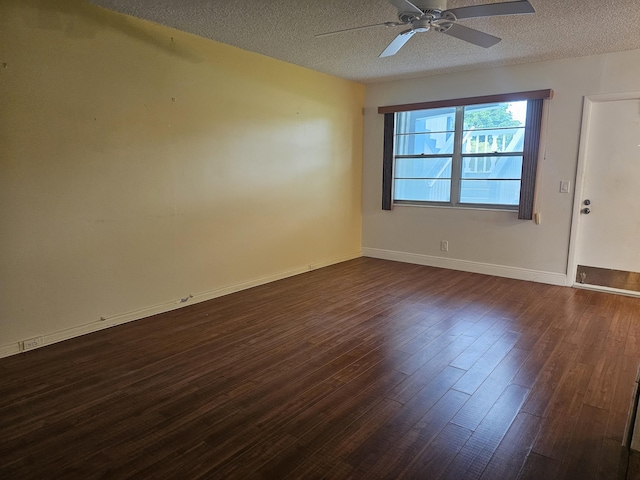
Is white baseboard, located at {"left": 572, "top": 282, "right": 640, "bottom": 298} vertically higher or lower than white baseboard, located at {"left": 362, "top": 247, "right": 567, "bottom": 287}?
lower

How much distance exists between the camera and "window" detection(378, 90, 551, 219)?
4750mm

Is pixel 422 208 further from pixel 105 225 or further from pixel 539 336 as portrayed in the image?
pixel 105 225

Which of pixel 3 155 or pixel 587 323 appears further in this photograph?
pixel 587 323

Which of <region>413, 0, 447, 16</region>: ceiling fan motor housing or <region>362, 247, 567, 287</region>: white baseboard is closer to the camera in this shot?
<region>413, 0, 447, 16</region>: ceiling fan motor housing

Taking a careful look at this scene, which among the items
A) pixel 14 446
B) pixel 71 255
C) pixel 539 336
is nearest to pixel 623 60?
pixel 539 336

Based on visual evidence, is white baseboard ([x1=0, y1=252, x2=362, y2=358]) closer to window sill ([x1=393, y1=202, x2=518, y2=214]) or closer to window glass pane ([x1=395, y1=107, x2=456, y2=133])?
window sill ([x1=393, y1=202, x2=518, y2=214])

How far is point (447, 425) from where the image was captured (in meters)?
2.09

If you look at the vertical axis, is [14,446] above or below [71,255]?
below

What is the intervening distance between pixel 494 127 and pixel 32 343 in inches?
202

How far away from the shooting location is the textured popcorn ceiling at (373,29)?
303 centimetres

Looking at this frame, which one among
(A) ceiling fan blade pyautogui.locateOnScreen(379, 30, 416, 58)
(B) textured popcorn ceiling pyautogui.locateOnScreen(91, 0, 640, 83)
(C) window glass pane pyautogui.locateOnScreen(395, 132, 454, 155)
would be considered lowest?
(C) window glass pane pyautogui.locateOnScreen(395, 132, 454, 155)

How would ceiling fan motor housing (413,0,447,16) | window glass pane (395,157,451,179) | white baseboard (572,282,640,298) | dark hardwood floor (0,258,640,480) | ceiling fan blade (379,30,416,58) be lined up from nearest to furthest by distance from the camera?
dark hardwood floor (0,258,640,480) < ceiling fan motor housing (413,0,447,16) < ceiling fan blade (379,30,416,58) < white baseboard (572,282,640,298) < window glass pane (395,157,451,179)

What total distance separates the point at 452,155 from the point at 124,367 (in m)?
4.46

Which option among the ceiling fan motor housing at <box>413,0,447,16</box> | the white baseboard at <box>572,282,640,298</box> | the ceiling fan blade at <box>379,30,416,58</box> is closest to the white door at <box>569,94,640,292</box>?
the white baseboard at <box>572,282,640,298</box>
